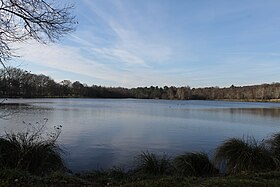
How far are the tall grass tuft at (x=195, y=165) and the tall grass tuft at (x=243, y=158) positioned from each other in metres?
0.62

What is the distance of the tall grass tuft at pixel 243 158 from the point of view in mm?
9500

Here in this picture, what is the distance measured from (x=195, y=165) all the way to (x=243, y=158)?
167 centimetres

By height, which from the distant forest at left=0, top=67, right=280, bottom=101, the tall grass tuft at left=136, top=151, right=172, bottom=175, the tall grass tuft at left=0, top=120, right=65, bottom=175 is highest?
the distant forest at left=0, top=67, right=280, bottom=101

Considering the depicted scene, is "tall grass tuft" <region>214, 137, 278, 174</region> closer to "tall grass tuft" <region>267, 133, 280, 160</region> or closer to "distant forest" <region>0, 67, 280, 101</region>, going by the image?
"tall grass tuft" <region>267, 133, 280, 160</region>

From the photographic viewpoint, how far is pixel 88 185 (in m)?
6.73

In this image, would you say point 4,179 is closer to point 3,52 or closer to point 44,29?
point 3,52

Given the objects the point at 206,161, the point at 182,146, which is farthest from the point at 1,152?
the point at 182,146

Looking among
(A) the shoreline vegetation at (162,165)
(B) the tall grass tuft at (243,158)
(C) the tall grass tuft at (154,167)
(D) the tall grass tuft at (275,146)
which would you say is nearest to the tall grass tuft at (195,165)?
(A) the shoreline vegetation at (162,165)

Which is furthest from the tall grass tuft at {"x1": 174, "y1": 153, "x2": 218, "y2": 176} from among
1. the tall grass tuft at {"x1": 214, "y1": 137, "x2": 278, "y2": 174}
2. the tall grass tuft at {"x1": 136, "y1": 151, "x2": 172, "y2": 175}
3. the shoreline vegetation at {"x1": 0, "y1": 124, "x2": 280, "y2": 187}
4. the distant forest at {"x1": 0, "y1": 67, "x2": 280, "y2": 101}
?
the distant forest at {"x1": 0, "y1": 67, "x2": 280, "y2": 101}

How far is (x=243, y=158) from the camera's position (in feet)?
32.1

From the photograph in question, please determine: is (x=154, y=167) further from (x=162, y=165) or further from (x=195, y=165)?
(x=195, y=165)

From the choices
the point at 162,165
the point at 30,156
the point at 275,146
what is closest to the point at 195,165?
the point at 162,165

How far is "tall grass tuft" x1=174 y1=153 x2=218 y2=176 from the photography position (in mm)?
9383

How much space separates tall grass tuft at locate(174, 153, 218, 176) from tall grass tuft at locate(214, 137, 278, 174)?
2.04 feet
